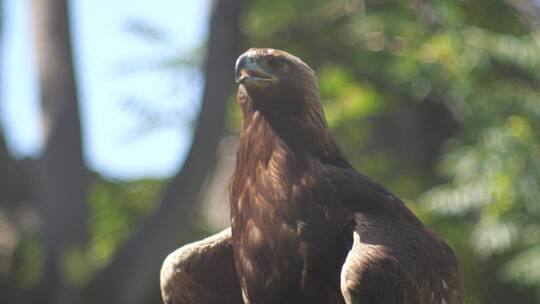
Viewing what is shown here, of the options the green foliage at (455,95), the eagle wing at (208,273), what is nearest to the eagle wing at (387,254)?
the eagle wing at (208,273)

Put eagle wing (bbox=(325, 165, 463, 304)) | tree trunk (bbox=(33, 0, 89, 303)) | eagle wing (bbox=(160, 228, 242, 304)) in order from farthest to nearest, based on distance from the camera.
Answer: tree trunk (bbox=(33, 0, 89, 303)), eagle wing (bbox=(160, 228, 242, 304)), eagle wing (bbox=(325, 165, 463, 304))

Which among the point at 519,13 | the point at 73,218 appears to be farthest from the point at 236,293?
the point at 519,13

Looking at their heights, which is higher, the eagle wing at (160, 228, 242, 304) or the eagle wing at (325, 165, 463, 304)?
the eagle wing at (325, 165, 463, 304)

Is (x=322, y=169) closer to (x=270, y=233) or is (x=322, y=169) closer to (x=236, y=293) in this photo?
(x=270, y=233)

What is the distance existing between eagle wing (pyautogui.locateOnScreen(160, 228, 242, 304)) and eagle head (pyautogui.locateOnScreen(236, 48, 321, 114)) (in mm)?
628

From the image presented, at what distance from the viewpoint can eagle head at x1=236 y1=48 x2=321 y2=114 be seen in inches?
161

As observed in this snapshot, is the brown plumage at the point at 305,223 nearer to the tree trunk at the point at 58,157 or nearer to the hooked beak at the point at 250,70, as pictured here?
the hooked beak at the point at 250,70

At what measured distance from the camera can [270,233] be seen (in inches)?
156

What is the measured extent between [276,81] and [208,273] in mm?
854

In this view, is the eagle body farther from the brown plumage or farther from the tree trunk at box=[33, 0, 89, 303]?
the tree trunk at box=[33, 0, 89, 303]

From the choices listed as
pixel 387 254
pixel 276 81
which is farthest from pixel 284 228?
pixel 276 81

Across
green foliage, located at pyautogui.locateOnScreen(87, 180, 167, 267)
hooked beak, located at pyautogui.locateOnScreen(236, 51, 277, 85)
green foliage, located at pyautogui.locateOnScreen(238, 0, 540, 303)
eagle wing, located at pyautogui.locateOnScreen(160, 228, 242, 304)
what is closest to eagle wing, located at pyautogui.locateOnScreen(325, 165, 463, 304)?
hooked beak, located at pyautogui.locateOnScreen(236, 51, 277, 85)

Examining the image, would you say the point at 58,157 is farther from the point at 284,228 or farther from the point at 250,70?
the point at 284,228

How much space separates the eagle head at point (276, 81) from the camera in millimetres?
4102
